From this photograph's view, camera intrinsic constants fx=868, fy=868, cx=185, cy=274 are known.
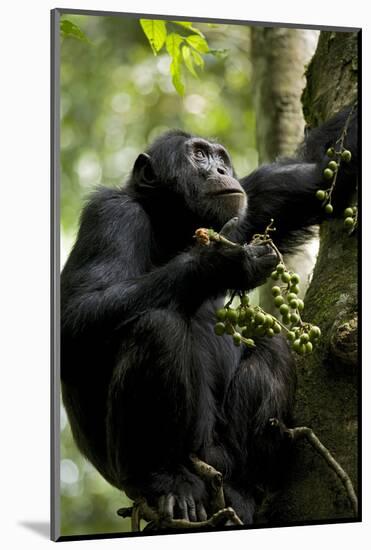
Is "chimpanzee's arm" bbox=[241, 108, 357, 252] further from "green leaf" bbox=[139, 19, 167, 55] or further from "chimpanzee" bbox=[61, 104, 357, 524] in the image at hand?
"green leaf" bbox=[139, 19, 167, 55]

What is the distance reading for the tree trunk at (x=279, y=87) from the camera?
6844mm

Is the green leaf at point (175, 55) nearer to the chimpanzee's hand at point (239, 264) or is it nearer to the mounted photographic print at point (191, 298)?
the mounted photographic print at point (191, 298)

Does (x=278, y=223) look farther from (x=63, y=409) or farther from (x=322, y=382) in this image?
(x=63, y=409)

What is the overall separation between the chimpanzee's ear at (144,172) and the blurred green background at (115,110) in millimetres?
261

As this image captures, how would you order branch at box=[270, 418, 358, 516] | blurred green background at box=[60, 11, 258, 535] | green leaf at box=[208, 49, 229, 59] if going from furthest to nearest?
green leaf at box=[208, 49, 229, 59]
blurred green background at box=[60, 11, 258, 535]
branch at box=[270, 418, 358, 516]

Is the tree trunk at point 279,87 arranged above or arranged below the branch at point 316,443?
above

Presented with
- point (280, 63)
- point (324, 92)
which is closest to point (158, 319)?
point (324, 92)

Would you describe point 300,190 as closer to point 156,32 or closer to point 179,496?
point 156,32

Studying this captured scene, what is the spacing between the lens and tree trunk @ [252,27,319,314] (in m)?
6.84

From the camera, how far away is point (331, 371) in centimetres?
532

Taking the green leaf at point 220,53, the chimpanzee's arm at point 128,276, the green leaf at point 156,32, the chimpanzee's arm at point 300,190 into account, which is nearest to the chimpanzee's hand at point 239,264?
the chimpanzee's arm at point 128,276

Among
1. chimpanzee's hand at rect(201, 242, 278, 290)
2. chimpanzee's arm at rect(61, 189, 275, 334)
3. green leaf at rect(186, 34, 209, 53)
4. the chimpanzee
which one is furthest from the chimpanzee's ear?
chimpanzee's hand at rect(201, 242, 278, 290)

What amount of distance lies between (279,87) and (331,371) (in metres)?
2.68

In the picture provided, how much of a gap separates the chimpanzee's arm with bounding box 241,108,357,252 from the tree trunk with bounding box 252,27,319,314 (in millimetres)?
1033
